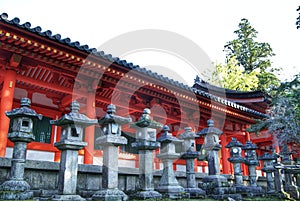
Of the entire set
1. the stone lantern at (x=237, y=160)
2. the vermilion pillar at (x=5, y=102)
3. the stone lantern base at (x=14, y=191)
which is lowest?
the stone lantern base at (x=14, y=191)

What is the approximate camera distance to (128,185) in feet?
21.4

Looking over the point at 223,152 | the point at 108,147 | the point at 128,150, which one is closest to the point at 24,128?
the point at 108,147

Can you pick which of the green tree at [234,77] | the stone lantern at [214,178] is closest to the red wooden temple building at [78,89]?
the stone lantern at [214,178]

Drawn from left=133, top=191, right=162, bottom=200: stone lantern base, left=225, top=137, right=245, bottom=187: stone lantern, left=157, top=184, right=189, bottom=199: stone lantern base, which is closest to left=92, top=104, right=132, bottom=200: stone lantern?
left=133, top=191, right=162, bottom=200: stone lantern base

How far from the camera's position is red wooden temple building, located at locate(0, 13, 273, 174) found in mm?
6820

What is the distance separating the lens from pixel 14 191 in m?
4.09

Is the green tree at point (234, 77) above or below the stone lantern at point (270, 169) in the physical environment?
above

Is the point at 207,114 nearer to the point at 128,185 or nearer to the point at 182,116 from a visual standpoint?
the point at 182,116

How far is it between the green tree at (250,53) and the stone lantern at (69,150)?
98.4 feet

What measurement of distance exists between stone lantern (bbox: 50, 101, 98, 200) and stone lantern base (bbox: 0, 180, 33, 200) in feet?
1.46

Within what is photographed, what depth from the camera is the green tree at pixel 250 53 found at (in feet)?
105

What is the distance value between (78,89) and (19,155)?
4.72 metres

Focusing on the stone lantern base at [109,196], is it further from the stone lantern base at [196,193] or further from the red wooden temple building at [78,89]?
the red wooden temple building at [78,89]

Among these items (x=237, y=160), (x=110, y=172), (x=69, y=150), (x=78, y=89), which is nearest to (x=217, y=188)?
(x=237, y=160)
